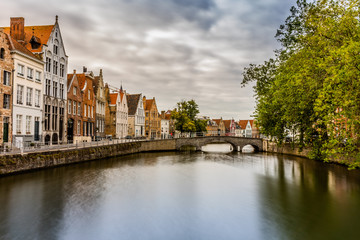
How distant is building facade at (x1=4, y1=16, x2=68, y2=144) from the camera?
29.5 metres

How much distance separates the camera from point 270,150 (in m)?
49.9

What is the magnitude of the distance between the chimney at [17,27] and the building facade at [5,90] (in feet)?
20.9

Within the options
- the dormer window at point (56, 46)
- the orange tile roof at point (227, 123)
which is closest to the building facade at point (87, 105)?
the dormer window at point (56, 46)

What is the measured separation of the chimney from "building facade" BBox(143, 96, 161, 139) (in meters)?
40.2

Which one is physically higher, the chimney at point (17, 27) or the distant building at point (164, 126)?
the chimney at point (17, 27)

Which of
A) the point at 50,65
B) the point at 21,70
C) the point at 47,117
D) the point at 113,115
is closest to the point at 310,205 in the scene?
the point at 21,70

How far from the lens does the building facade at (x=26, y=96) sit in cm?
2448

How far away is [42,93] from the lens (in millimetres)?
29219

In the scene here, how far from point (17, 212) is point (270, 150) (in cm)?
4389

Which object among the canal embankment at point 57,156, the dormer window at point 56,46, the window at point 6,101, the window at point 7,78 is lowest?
the canal embankment at point 57,156

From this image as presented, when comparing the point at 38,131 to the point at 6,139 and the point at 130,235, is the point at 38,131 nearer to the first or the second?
the point at 6,139

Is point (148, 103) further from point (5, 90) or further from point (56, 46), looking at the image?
point (5, 90)

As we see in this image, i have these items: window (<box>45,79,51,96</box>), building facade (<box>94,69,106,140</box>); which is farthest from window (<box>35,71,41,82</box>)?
building facade (<box>94,69,106,140</box>)

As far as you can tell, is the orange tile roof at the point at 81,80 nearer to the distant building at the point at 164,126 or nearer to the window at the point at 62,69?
the window at the point at 62,69
